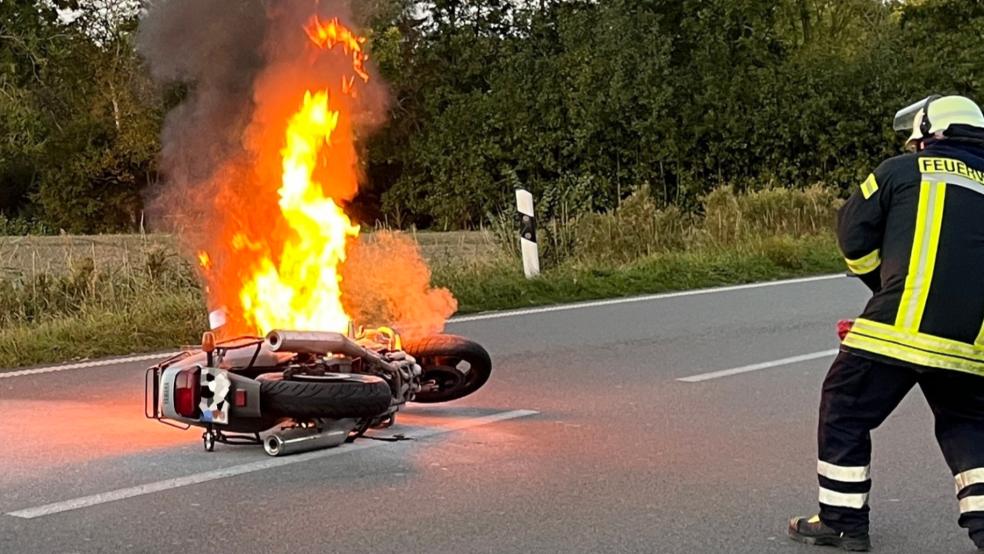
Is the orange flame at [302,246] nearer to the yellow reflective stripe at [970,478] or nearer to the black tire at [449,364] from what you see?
the black tire at [449,364]

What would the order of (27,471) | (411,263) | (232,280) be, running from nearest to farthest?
(27,471) → (232,280) → (411,263)

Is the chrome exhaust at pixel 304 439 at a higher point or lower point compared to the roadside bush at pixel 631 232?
lower

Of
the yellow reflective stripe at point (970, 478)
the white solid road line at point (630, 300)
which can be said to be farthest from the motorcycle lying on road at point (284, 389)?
the white solid road line at point (630, 300)

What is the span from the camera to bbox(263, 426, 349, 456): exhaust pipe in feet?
20.1

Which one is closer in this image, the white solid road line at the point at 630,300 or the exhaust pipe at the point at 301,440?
the exhaust pipe at the point at 301,440

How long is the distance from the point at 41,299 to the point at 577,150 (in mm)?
19240

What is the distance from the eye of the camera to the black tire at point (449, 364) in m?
7.16

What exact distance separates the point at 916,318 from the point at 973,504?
73cm

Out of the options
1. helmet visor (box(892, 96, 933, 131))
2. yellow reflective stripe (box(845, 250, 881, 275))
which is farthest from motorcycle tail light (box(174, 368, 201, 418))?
helmet visor (box(892, 96, 933, 131))

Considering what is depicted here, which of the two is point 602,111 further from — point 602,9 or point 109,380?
point 109,380

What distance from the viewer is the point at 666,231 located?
17.4 meters

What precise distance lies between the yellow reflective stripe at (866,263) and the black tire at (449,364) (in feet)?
9.33

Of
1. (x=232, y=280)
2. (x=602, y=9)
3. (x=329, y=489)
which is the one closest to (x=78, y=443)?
(x=232, y=280)

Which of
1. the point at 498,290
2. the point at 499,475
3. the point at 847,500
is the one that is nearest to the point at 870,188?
the point at 847,500
